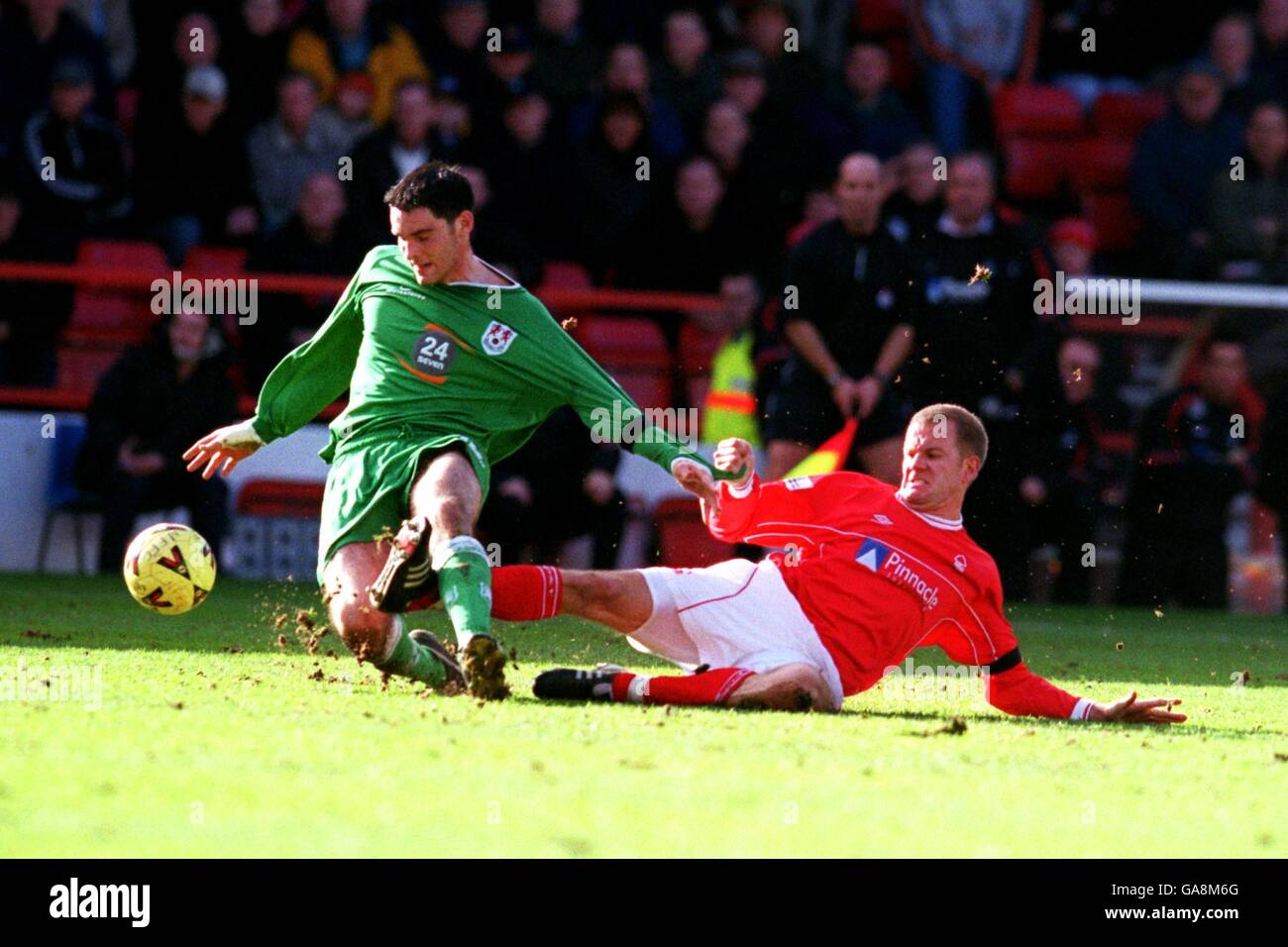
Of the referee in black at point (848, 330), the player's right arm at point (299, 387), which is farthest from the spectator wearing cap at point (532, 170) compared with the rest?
the player's right arm at point (299, 387)

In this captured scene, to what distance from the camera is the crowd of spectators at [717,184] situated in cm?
1167

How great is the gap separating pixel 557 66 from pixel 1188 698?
8449 millimetres

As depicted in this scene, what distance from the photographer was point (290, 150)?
13656 mm

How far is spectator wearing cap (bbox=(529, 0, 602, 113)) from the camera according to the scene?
1480 cm

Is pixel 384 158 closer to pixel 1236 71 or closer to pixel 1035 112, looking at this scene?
pixel 1035 112

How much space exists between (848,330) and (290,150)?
4370 millimetres

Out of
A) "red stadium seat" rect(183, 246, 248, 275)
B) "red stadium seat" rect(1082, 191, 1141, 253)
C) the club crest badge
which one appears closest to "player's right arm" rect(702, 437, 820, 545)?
the club crest badge

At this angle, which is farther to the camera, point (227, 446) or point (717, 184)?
point (717, 184)

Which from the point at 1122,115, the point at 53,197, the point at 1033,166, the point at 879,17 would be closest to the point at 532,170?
the point at 53,197

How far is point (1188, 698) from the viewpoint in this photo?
25.7 feet

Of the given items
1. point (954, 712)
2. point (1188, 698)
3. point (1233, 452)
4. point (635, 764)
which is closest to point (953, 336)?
point (1233, 452)

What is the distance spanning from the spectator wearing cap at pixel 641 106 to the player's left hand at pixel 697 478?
8030mm

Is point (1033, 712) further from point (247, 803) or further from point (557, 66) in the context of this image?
point (557, 66)

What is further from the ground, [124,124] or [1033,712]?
[124,124]
